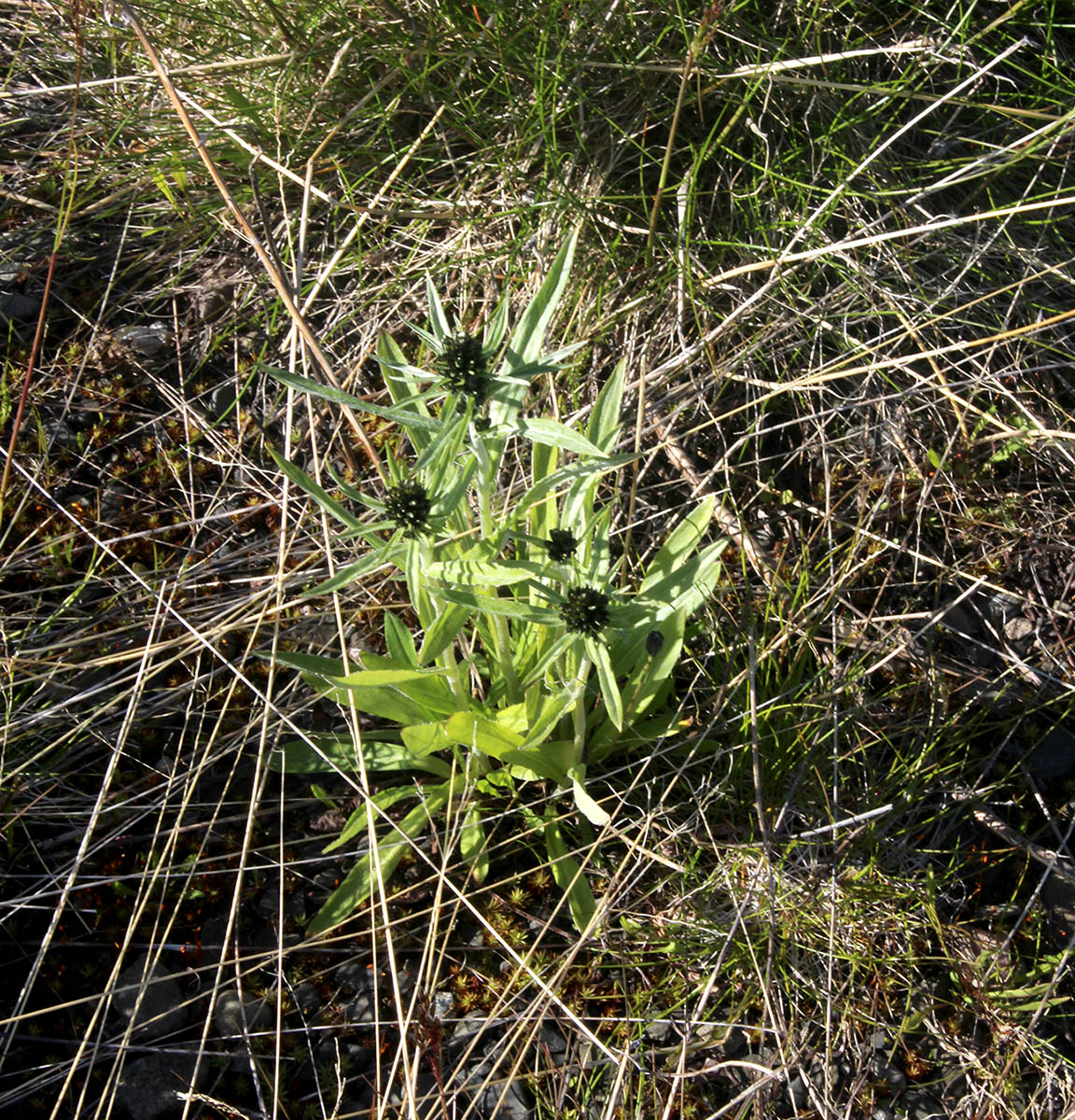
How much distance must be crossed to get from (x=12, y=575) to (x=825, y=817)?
199cm

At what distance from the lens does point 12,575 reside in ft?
7.68

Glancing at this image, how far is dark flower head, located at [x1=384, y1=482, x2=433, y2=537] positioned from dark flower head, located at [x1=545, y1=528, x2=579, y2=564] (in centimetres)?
23

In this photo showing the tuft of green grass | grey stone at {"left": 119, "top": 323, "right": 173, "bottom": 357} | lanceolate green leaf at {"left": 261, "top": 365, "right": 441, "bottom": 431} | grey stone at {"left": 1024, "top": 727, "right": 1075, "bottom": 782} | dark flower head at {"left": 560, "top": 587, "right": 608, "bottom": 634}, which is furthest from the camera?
grey stone at {"left": 119, "top": 323, "right": 173, "bottom": 357}

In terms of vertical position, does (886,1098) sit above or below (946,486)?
below

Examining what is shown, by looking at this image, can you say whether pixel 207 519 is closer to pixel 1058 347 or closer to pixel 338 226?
pixel 338 226

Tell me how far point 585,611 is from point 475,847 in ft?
2.15

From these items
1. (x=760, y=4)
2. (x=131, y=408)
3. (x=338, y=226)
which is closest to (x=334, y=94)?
(x=338, y=226)

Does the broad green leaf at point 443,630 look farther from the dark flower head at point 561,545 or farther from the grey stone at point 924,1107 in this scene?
the grey stone at point 924,1107

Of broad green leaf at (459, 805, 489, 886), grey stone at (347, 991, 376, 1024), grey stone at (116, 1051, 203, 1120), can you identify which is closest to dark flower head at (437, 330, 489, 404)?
broad green leaf at (459, 805, 489, 886)

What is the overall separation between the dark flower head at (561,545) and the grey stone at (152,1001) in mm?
1092

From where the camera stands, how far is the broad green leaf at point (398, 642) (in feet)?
6.22

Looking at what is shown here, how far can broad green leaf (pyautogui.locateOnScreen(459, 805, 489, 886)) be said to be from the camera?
6.38ft

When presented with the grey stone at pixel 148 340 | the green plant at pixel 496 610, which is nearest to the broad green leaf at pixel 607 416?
the green plant at pixel 496 610

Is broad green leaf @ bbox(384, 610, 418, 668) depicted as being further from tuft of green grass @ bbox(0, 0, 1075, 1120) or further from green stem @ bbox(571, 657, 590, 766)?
green stem @ bbox(571, 657, 590, 766)
